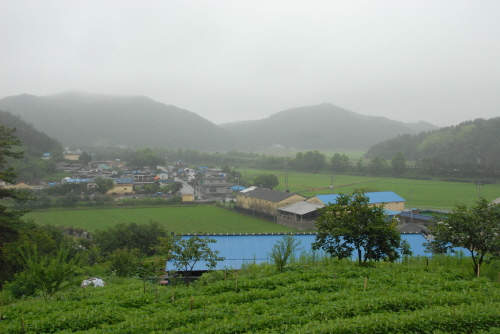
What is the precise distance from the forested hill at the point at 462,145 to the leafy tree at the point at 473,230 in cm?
3586

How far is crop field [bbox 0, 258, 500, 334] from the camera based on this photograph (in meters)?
4.14

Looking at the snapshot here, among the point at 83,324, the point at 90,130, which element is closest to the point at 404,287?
the point at 83,324

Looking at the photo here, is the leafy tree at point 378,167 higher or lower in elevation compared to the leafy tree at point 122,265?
higher

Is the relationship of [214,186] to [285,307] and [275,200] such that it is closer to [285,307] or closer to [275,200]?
[275,200]

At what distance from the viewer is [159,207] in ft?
96.2

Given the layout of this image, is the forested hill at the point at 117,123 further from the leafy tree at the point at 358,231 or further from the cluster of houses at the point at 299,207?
the leafy tree at the point at 358,231

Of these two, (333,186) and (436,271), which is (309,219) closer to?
(436,271)

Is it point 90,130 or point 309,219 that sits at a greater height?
point 90,130

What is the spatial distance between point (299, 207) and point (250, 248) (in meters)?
11.6

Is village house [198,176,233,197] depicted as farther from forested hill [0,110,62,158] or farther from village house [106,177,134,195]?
forested hill [0,110,62,158]

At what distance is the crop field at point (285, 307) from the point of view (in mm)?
4145

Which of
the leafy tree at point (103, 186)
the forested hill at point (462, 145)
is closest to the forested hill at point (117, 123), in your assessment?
the forested hill at point (462, 145)

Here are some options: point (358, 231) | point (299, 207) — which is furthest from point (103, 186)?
point (358, 231)

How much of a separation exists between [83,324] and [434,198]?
99.8 ft
